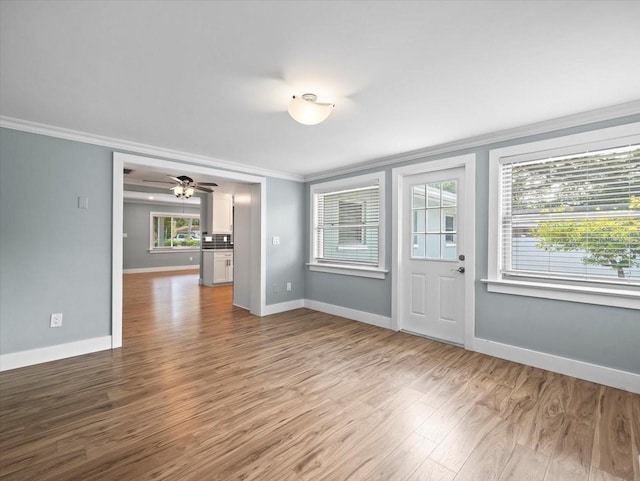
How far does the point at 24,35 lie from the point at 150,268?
33.7ft

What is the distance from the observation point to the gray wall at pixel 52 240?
2.96 meters

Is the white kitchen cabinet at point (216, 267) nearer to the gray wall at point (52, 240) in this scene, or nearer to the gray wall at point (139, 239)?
the gray wall at point (139, 239)

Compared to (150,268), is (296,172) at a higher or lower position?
higher

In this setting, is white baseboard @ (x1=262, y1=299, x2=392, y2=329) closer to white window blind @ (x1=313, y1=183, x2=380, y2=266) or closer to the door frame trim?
the door frame trim

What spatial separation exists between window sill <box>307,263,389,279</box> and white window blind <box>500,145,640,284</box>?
163cm

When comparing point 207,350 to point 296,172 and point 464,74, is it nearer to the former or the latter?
point 296,172

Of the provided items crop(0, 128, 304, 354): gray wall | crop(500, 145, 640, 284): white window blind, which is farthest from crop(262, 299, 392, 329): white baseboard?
crop(0, 128, 304, 354): gray wall

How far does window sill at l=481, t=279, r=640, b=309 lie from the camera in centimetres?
254

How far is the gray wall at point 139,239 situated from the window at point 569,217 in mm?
10726

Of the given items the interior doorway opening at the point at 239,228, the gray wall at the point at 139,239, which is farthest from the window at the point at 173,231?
the interior doorway opening at the point at 239,228

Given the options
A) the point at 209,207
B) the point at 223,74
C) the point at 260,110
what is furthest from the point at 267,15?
the point at 209,207

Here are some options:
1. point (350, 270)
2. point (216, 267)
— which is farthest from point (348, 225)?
point (216, 267)

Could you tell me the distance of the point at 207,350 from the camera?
11.4 ft

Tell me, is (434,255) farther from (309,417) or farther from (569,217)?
(309,417)
